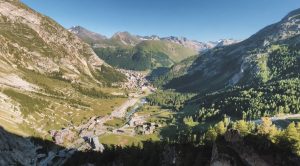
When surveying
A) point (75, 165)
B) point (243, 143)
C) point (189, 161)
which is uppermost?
point (243, 143)

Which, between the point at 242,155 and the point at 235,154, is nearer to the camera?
the point at 235,154

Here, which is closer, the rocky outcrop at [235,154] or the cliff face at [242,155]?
the rocky outcrop at [235,154]

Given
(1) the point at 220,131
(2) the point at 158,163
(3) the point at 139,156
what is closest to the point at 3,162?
(3) the point at 139,156

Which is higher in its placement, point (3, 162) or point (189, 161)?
point (189, 161)

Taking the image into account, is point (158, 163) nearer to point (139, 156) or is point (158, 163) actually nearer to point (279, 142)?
point (139, 156)

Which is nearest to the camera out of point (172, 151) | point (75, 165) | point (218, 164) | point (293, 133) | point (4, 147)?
point (218, 164)

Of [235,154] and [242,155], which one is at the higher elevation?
[235,154]

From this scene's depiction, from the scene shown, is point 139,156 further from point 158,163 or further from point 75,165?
point 75,165

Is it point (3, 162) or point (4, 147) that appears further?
point (4, 147)

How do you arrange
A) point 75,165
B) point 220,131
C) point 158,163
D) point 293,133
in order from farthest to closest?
point 75,165, point 220,131, point 158,163, point 293,133

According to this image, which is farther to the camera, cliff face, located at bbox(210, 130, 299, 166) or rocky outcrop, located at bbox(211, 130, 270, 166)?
cliff face, located at bbox(210, 130, 299, 166)
